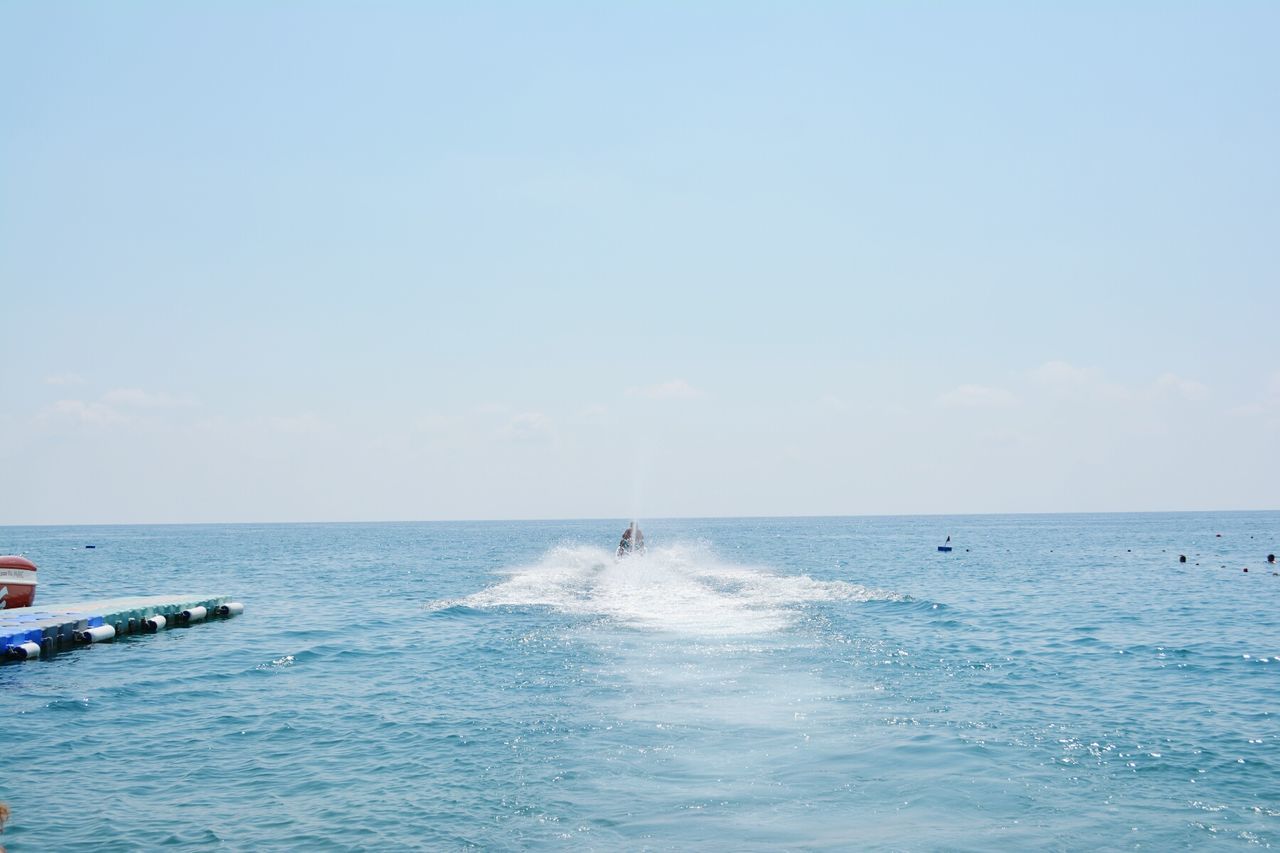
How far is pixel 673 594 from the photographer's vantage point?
55.1 meters

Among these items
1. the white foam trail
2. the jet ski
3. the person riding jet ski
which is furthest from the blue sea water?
the person riding jet ski

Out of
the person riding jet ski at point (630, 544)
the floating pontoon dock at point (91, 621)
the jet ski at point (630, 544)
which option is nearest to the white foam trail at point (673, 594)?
the jet ski at point (630, 544)

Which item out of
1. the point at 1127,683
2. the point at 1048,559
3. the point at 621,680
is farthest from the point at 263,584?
the point at 1048,559

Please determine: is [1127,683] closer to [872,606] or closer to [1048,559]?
[872,606]

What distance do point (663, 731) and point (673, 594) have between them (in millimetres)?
33448

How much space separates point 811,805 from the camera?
1669 centimetres

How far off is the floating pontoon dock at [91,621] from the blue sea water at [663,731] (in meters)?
1.33

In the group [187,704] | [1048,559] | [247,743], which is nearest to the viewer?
[247,743]

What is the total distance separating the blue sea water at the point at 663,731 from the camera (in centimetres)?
1606

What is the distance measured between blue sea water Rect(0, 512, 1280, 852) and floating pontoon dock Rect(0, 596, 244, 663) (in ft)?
4.36

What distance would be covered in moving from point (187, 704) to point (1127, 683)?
1173 inches

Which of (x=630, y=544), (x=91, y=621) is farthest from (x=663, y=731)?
(x=630, y=544)

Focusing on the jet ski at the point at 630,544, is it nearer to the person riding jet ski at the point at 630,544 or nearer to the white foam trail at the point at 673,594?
the person riding jet ski at the point at 630,544

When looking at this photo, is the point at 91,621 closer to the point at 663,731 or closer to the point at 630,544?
the point at 663,731
